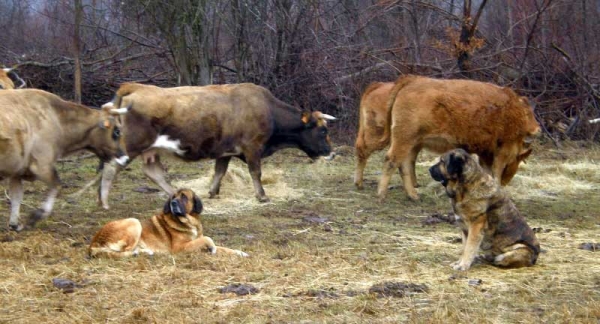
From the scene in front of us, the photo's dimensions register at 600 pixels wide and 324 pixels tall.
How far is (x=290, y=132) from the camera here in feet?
43.4

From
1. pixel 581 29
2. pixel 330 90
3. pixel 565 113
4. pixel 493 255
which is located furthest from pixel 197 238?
pixel 581 29

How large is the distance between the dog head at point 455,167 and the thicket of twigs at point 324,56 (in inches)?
403

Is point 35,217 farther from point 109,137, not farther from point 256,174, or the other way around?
point 256,174

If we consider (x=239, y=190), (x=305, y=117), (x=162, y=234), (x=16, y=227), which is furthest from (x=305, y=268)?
(x=305, y=117)

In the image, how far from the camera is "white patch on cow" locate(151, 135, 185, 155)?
1173 cm

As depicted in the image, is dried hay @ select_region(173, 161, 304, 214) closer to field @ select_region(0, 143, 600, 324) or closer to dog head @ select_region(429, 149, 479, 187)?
field @ select_region(0, 143, 600, 324)

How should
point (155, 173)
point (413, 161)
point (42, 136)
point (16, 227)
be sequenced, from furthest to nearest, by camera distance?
point (413, 161)
point (155, 173)
point (42, 136)
point (16, 227)

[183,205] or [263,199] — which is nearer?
[183,205]

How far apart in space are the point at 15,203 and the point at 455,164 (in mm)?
5079

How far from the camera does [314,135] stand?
1363cm

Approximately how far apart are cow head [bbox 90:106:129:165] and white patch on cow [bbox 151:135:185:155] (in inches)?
19.8

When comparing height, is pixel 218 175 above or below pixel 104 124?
below

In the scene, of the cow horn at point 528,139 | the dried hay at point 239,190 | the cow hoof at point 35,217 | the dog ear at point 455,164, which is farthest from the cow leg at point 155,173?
the dog ear at point 455,164

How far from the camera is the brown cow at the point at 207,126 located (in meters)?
11.6
